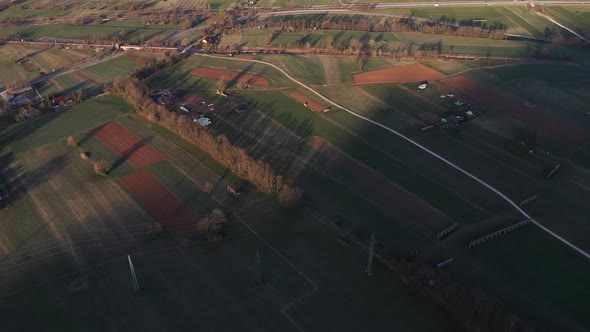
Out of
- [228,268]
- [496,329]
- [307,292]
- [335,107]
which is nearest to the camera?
[496,329]

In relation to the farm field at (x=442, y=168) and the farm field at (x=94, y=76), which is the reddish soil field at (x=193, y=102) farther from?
the farm field at (x=94, y=76)

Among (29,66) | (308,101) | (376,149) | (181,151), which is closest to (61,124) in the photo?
(181,151)

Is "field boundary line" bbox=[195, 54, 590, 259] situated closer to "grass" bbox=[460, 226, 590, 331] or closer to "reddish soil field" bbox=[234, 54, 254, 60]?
"grass" bbox=[460, 226, 590, 331]

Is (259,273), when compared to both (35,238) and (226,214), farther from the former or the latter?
(35,238)

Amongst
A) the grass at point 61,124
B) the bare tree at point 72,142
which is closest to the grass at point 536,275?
the bare tree at point 72,142

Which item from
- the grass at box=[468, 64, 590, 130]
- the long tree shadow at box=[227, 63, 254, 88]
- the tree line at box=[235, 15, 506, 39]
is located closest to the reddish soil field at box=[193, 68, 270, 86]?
the long tree shadow at box=[227, 63, 254, 88]

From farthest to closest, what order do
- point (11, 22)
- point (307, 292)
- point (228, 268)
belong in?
point (11, 22), point (228, 268), point (307, 292)

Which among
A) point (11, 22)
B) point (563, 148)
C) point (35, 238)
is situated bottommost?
point (563, 148)

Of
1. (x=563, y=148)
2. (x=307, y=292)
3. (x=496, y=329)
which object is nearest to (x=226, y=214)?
(x=307, y=292)
